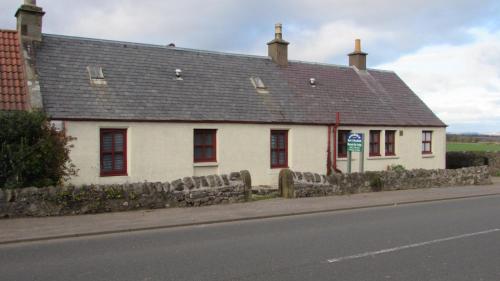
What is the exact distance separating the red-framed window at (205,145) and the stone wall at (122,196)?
360 centimetres

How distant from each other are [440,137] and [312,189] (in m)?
13.4

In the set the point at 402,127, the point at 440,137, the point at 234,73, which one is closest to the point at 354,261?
the point at 234,73

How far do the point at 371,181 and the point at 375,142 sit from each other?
576 centimetres

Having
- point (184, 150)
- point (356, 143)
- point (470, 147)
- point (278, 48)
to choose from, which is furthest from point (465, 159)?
point (470, 147)

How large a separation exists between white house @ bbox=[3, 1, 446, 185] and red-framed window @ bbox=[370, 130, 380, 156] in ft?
0.22

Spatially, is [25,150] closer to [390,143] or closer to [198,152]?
[198,152]

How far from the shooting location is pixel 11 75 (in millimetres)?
16719

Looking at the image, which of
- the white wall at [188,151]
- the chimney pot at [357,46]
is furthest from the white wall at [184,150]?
the chimney pot at [357,46]

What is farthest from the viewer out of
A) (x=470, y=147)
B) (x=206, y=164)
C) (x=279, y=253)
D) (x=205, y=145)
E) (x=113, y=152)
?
(x=470, y=147)

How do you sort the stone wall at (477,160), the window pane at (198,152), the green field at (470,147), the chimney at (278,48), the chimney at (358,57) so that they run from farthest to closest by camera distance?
the green field at (470,147) → the stone wall at (477,160) → the chimney at (358,57) → the chimney at (278,48) → the window pane at (198,152)

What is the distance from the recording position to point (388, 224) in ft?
39.6

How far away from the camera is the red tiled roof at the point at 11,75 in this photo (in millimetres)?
15992

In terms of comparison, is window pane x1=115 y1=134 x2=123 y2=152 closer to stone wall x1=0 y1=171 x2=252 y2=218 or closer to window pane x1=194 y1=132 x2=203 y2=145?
window pane x1=194 y1=132 x2=203 y2=145

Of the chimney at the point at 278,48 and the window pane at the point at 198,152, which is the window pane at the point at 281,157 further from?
the chimney at the point at 278,48
